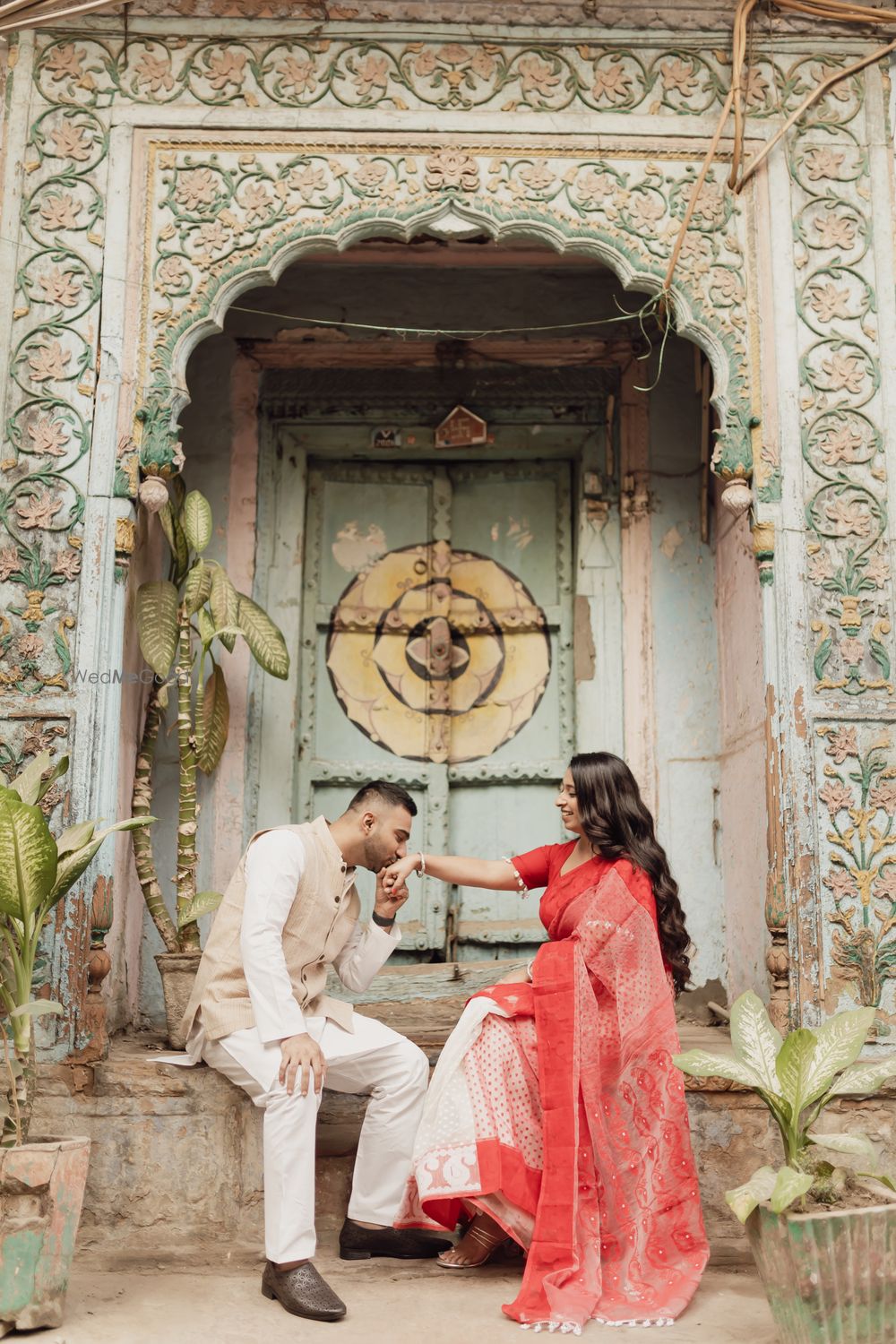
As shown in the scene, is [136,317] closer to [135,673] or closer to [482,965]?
[135,673]

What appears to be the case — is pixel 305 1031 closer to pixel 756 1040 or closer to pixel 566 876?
pixel 566 876

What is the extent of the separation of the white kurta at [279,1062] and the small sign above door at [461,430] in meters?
2.14

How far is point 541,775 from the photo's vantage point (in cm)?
496

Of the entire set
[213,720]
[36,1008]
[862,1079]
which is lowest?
[862,1079]

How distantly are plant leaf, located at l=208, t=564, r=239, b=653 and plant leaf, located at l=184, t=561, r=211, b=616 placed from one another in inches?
0.9

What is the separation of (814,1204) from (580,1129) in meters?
0.63

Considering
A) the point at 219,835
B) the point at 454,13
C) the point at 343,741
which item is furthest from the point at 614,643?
the point at 454,13

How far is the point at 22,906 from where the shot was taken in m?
3.10

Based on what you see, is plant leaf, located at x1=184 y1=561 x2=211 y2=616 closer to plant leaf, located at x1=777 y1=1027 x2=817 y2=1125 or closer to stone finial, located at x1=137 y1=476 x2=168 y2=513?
stone finial, located at x1=137 y1=476 x2=168 y2=513

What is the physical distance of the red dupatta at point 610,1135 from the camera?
2.96 metres

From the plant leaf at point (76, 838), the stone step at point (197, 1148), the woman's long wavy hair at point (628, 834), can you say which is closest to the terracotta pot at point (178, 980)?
the stone step at point (197, 1148)

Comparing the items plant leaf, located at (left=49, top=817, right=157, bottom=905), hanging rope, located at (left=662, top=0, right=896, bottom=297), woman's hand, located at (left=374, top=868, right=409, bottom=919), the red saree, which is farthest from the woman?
hanging rope, located at (left=662, top=0, right=896, bottom=297)

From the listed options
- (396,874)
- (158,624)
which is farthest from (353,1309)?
(158,624)

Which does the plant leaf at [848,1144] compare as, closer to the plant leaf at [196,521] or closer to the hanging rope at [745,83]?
the hanging rope at [745,83]
